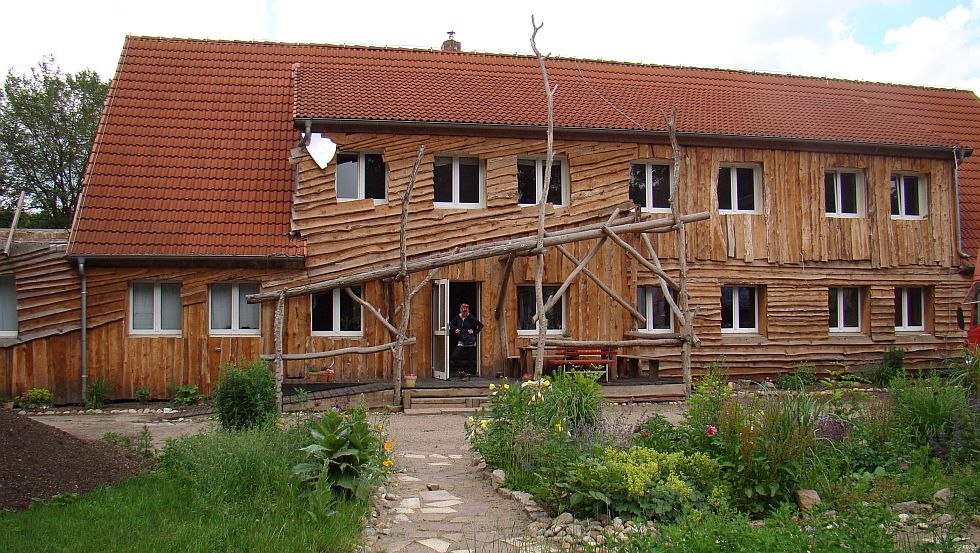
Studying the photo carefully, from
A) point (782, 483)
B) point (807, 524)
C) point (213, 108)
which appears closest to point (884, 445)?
point (782, 483)

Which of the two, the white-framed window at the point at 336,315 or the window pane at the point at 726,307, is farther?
the window pane at the point at 726,307

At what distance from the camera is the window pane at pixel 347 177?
18.7m

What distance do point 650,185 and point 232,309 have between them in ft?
31.6

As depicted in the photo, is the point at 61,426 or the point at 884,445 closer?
the point at 884,445

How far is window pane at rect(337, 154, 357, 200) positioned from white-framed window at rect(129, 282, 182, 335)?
3.87m

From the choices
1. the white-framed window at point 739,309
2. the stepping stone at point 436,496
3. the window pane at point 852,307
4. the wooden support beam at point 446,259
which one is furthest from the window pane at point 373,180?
the window pane at point 852,307

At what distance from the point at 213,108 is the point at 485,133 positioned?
6430 mm

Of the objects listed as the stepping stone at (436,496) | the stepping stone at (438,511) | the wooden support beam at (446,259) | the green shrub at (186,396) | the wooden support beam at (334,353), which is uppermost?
the wooden support beam at (446,259)

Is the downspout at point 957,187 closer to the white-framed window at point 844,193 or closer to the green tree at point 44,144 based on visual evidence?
the white-framed window at point 844,193

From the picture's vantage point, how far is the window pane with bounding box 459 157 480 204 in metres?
19.2

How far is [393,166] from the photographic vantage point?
727 inches

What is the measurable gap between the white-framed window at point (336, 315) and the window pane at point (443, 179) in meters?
2.85

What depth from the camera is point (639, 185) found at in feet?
66.3

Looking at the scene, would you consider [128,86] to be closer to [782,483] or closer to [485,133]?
[485,133]
